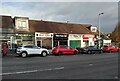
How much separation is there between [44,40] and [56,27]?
223 inches

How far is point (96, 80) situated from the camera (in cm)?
1097

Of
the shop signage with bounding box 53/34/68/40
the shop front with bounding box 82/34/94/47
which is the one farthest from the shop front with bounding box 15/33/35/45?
the shop front with bounding box 82/34/94/47

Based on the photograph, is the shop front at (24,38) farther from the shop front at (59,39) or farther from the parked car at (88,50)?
the parked car at (88,50)

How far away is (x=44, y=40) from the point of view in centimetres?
4644

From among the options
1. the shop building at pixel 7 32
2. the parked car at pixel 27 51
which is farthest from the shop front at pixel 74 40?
the parked car at pixel 27 51

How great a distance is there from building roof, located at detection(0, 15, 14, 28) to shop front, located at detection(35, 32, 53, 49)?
5.12 metres

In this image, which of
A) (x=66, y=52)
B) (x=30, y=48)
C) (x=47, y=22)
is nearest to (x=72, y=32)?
(x=47, y=22)

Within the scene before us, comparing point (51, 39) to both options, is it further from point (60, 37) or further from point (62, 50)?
point (62, 50)

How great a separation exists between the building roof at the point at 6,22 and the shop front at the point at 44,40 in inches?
202

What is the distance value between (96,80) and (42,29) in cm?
3645

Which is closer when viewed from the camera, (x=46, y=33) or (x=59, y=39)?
(x=46, y=33)

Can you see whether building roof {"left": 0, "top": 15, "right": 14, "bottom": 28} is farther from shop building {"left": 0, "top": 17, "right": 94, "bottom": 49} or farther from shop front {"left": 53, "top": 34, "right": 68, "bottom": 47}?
shop front {"left": 53, "top": 34, "right": 68, "bottom": 47}

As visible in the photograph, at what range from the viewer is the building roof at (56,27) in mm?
46978

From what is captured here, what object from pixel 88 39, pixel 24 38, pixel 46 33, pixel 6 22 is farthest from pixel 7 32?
pixel 88 39
